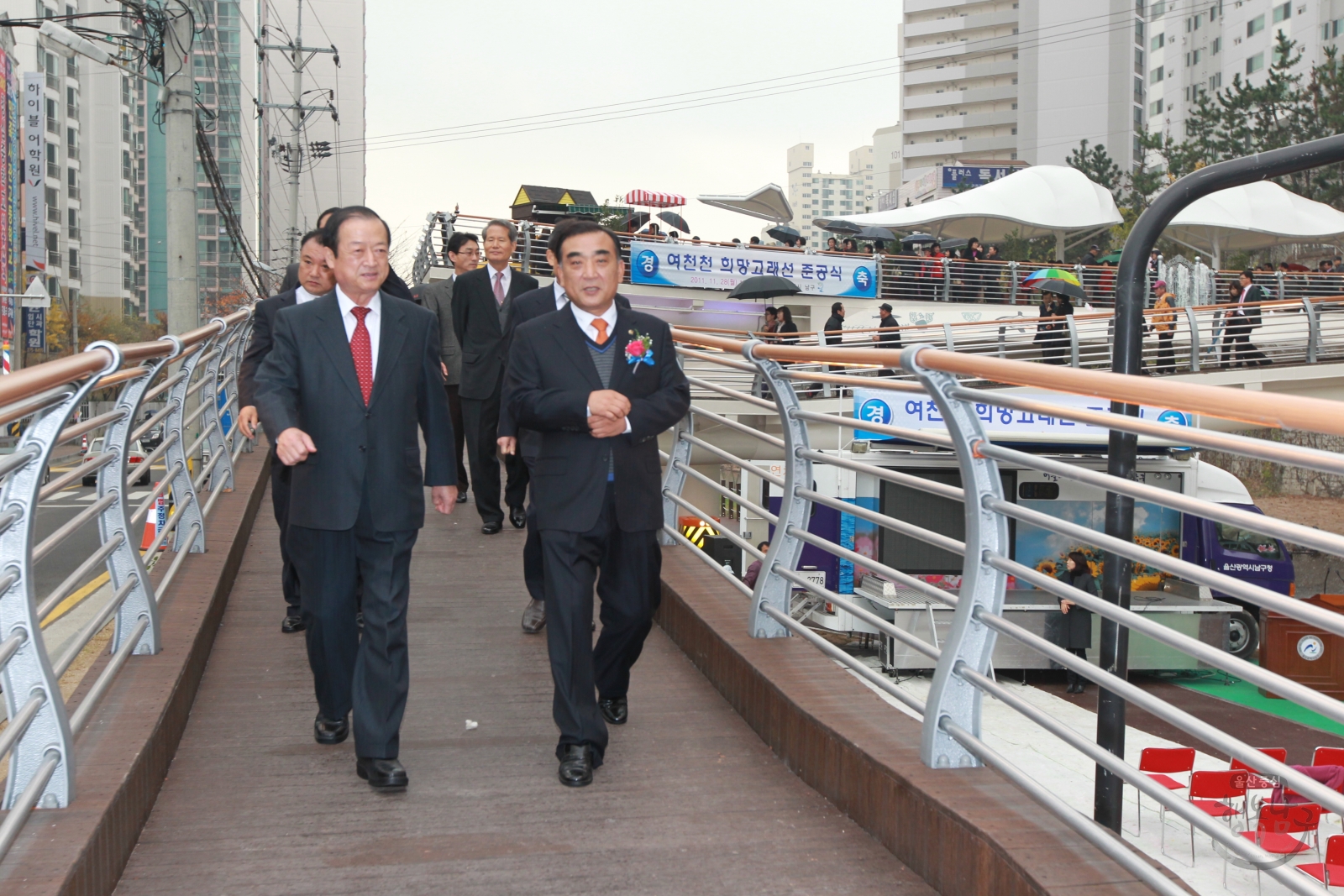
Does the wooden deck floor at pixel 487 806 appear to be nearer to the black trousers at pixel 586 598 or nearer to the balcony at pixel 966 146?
the black trousers at pixel 586 598

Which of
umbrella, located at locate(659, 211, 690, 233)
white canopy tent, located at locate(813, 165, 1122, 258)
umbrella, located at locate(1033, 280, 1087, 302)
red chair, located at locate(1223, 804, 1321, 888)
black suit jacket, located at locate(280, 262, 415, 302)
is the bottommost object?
red chair, located at locate(1223, 804, 1321, 888)

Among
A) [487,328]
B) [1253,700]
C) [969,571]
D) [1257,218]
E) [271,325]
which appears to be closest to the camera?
[969,571]

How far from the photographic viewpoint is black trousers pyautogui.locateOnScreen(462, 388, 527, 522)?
310 inches

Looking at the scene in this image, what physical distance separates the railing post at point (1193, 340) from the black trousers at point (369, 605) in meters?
20.0

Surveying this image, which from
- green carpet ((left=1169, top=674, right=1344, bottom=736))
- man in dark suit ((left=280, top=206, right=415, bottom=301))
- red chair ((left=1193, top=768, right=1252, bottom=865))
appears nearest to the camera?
man in dark suit ((left=280, top=206, right=415, bottom=301))

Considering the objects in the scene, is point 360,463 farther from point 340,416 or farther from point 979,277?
point 979,277

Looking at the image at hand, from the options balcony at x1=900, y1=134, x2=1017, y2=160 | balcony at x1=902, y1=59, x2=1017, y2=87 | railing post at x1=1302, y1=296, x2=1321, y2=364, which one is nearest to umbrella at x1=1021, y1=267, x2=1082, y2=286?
railing post at x1=1302, y1=296, x2=1321, y2=364

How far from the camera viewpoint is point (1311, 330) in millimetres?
23766

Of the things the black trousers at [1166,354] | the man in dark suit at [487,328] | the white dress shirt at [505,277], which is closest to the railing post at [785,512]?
the man in dark suit at [487,328]

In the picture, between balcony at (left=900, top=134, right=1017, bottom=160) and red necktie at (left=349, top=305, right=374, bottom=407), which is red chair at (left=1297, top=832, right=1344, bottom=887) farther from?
balcony at (left=900, top=134, right=1017, bottom=160)

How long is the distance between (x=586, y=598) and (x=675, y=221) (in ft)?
85.1

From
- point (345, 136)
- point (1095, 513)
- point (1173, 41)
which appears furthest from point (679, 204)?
point (345, 136)

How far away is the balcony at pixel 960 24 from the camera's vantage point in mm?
110988

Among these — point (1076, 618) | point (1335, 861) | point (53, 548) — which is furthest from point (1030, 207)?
point (53, 548)
